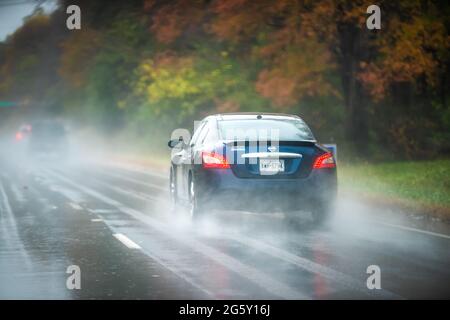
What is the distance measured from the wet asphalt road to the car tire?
25cm

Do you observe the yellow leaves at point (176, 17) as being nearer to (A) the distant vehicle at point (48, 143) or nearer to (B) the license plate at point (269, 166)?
(A) the distant vehicle at point (48, 143)

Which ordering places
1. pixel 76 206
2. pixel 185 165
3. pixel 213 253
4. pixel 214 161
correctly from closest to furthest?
pixel 213 253, pixel 214 161, pixel 185 165, pixel 76 206

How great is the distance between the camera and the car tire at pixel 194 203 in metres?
15.7

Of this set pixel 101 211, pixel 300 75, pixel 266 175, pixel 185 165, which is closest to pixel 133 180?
pixel 300 75

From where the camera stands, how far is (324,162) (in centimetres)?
1549

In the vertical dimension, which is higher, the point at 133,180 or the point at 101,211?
the point at 101,211

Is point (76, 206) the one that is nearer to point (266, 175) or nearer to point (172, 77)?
point (266, 175)

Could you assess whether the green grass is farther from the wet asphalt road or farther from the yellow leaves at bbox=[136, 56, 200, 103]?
the yellow leaves at bbox=[136, 56, 200, 103]

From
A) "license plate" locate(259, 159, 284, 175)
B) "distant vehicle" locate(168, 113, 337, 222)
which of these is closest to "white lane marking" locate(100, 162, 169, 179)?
"distant vehicle" locate(168, 113, 337, 222)

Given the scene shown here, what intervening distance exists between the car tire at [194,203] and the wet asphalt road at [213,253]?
25 centimetres

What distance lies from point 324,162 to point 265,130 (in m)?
1.15

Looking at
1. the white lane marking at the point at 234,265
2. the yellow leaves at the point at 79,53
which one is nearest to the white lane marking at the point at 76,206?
the white lane marking at the point at 234,265

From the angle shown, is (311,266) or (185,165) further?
(185,165)

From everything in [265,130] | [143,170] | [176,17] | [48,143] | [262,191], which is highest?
[176,17]
